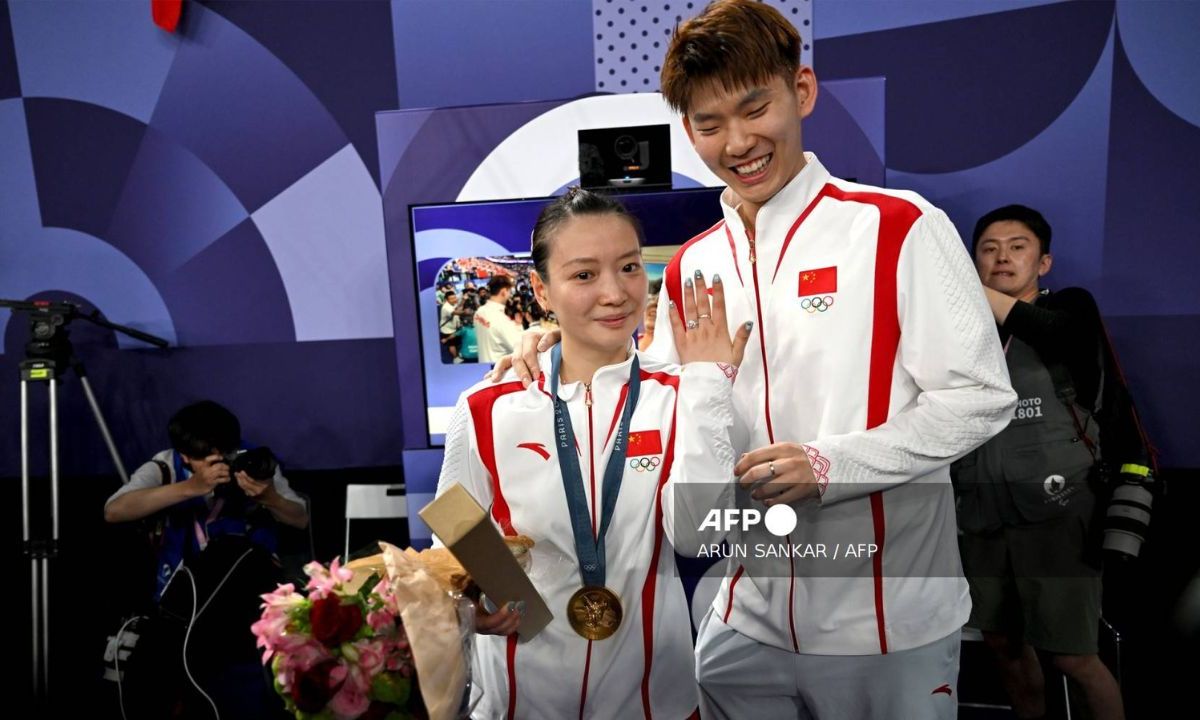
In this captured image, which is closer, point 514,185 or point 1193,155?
point 514,185

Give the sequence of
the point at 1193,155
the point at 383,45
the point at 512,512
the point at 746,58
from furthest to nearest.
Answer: the point at 383,45
the point at 1193,155
the point at 512,512
the point at 746,58

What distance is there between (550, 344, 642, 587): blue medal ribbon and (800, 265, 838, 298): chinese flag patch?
0.36 m

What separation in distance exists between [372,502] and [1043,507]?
2875 mm

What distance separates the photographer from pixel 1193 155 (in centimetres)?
370

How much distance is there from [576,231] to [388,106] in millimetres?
2988

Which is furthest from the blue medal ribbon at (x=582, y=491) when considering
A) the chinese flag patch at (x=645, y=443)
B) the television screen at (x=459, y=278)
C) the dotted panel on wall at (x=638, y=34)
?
the dotted panel on wall at (x=638, y=34)

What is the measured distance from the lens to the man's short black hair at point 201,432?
3.42m

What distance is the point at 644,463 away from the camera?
1.54m

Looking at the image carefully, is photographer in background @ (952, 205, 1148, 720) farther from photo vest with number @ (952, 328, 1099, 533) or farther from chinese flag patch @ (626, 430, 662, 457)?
chinese flag patch @ (626, 430, 662, 457)

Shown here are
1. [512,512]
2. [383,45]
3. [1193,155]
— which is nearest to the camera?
[512,512]

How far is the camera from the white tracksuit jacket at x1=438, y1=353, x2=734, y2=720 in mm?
1506

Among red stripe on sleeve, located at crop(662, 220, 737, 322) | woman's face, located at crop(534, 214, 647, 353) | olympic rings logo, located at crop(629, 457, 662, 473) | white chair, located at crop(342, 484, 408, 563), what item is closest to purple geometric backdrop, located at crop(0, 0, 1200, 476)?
white chair, located at crop(342, 484, 408, 563)

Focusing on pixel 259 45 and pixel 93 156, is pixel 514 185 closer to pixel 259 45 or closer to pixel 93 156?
pixel 259 45

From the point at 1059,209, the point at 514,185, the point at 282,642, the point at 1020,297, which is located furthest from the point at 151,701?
the point at 1059,209
